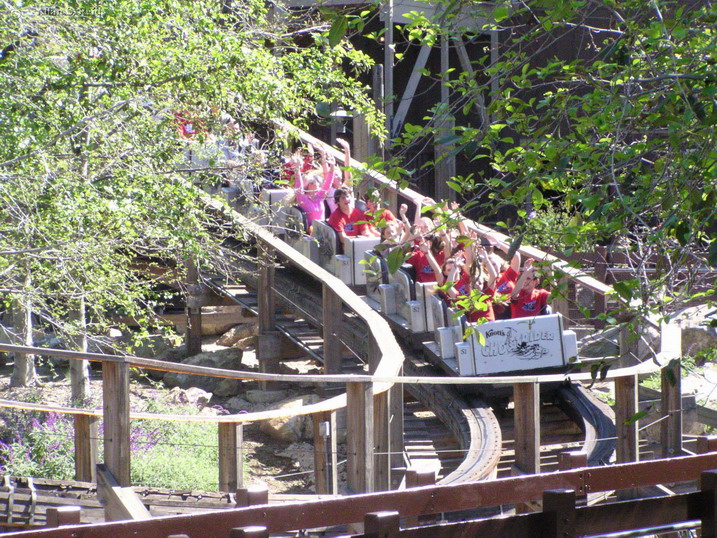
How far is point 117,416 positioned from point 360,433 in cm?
134

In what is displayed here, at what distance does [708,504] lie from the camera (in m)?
2.82

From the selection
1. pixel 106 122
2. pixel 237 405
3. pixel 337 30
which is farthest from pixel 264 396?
pixel 337 30

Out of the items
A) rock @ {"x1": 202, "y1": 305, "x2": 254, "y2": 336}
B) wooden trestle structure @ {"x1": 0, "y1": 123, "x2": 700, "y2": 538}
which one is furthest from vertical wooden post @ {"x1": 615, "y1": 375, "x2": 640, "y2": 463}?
rock @ {"x1": 202, "y1": 305, "x2": 254, "y2": 336}

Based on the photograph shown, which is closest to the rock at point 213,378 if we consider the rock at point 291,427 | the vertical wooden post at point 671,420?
the rock at point 291,427

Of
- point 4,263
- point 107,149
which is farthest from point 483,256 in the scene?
point 4,263

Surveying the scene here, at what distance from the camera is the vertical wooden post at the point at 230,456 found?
5199mm

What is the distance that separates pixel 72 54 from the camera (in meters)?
6.55

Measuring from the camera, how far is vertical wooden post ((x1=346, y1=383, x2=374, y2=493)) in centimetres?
481

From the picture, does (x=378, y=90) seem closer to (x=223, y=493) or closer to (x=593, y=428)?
(x=593, y=428)

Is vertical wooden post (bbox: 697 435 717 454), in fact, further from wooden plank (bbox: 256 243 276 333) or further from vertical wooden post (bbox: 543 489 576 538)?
wooden plank (bbox: 256 243 276 333)

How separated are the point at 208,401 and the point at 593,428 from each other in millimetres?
5772

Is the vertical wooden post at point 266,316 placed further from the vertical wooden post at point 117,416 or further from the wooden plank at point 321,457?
the vertical wooden post at point 117,416

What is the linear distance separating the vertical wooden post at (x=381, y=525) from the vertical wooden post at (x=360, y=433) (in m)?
2.45

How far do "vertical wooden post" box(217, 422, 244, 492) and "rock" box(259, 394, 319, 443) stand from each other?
196 inches
